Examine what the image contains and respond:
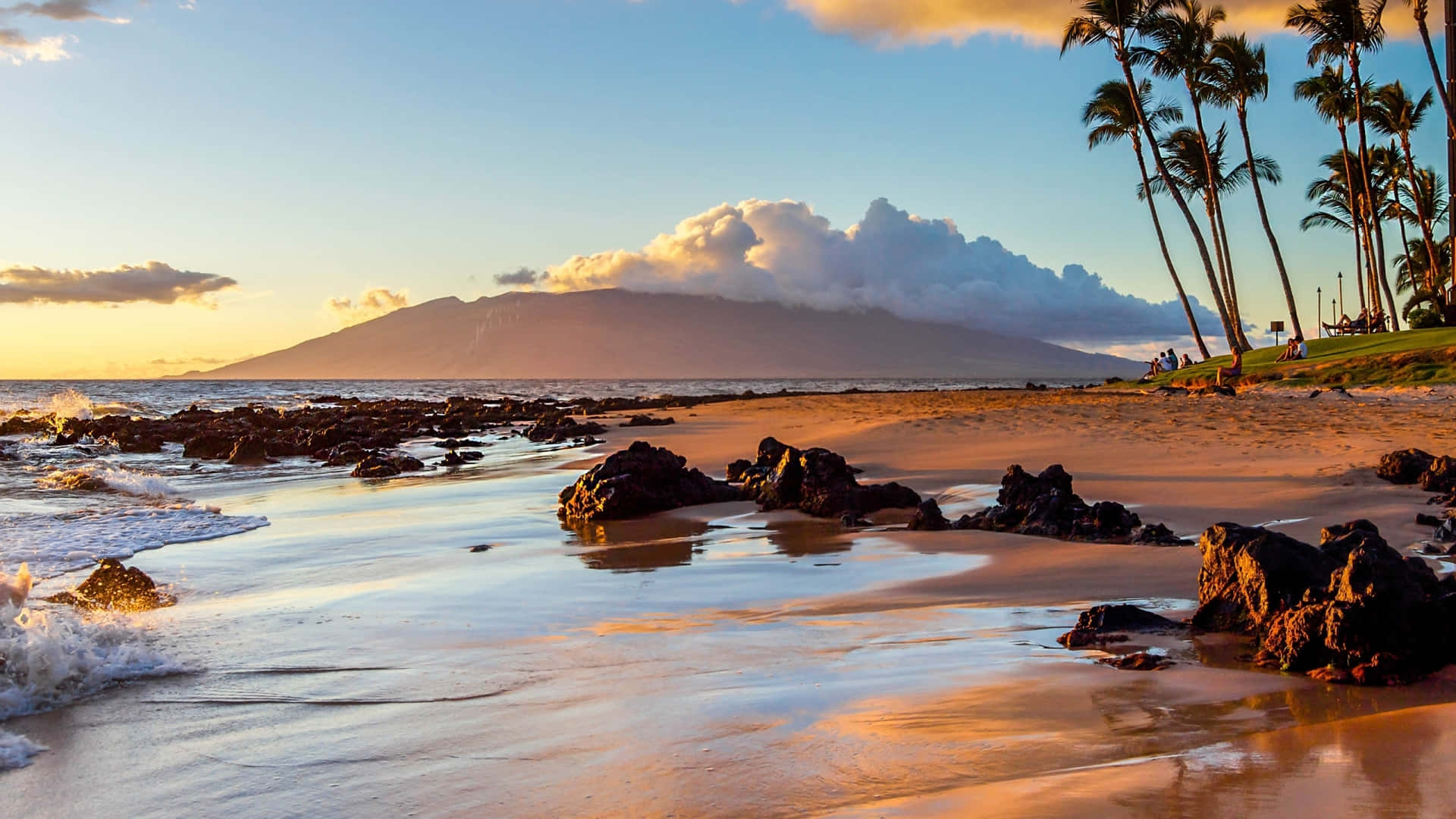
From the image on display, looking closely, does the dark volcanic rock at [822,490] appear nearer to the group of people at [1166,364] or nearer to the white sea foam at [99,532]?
the white sea foam at [99,532]

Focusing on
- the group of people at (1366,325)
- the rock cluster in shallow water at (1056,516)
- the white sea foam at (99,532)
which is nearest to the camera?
the rock cluster in shallow water at (1056,516)

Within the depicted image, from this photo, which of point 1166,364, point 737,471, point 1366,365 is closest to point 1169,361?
point 1166,364

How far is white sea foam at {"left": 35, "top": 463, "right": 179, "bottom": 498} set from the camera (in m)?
15.0

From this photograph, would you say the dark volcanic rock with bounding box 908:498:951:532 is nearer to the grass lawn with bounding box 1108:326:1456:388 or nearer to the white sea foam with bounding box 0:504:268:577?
the white sea foam with bounding box 0:504:268:577

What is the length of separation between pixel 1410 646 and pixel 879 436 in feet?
44.2

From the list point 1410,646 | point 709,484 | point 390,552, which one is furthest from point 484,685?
point 709,484

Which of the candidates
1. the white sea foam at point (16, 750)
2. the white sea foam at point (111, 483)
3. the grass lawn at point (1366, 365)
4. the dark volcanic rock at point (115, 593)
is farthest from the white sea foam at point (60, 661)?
the grass lawn at point (1366, 365)

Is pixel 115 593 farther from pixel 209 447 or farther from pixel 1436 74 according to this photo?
pixel 1436 74

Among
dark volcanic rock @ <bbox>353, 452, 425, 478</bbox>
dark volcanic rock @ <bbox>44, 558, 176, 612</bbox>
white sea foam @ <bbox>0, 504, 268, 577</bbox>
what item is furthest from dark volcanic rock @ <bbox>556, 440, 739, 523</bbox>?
dark volcanic rock @ <bbox>353, 452, 425, 478</bbox>

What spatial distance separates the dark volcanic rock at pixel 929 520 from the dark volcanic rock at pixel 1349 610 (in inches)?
158

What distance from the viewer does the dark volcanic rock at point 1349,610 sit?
13.2ft

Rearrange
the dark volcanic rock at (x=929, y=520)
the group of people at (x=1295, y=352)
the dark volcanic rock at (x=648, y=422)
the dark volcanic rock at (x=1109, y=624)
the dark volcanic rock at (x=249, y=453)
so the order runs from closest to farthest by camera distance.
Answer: the dark volcanic rock at (x=1109, y=624) < the dark volcanic rock at (x=929, y=520) < the dark volcanic rock at (x=249, y=453) < the dark volcanic rock at (x=648, y=422) < the group of people at (x=1295, y=352)

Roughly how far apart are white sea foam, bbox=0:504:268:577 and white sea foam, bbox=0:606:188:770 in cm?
336

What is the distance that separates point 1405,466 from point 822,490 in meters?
5.16
